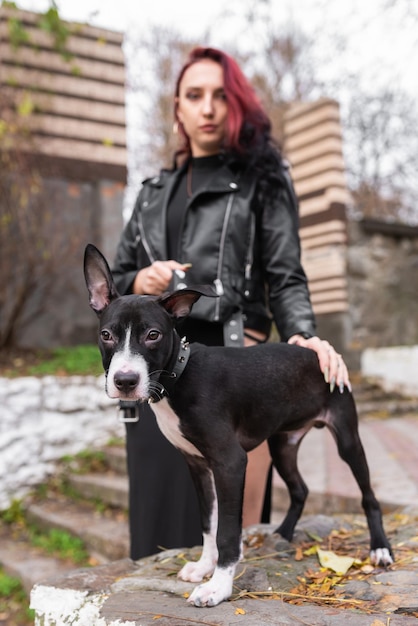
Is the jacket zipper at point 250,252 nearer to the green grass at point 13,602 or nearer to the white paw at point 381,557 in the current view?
the white paw at point 381,557

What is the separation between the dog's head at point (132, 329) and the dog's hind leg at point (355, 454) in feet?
2.62

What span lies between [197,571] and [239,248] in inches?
54.2

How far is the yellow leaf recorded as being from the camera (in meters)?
2.36

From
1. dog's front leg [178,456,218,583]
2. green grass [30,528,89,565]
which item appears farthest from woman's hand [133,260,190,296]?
green grass [30,528,89,565]

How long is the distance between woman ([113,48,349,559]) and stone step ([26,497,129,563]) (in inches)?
85.1

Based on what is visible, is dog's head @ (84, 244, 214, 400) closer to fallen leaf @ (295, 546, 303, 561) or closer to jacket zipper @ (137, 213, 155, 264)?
jacket zipper @ (137, 213, 155, 264)

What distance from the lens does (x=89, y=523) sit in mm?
5730

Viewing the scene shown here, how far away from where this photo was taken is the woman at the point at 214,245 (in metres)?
2.89

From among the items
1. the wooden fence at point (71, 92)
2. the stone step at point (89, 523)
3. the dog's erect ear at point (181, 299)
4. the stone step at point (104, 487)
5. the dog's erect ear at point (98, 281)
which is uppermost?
the wooden fence at point (71, 92)

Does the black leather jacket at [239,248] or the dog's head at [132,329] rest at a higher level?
the black leather jacket at [239,248]

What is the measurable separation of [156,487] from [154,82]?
1597 cm

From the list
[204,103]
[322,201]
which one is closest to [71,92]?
[322,201]

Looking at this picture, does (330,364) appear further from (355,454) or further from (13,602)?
(13,602)

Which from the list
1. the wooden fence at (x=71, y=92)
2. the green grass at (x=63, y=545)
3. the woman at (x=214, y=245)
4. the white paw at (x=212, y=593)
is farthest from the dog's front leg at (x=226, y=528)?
the wooden fence at (x=71, y=92)
